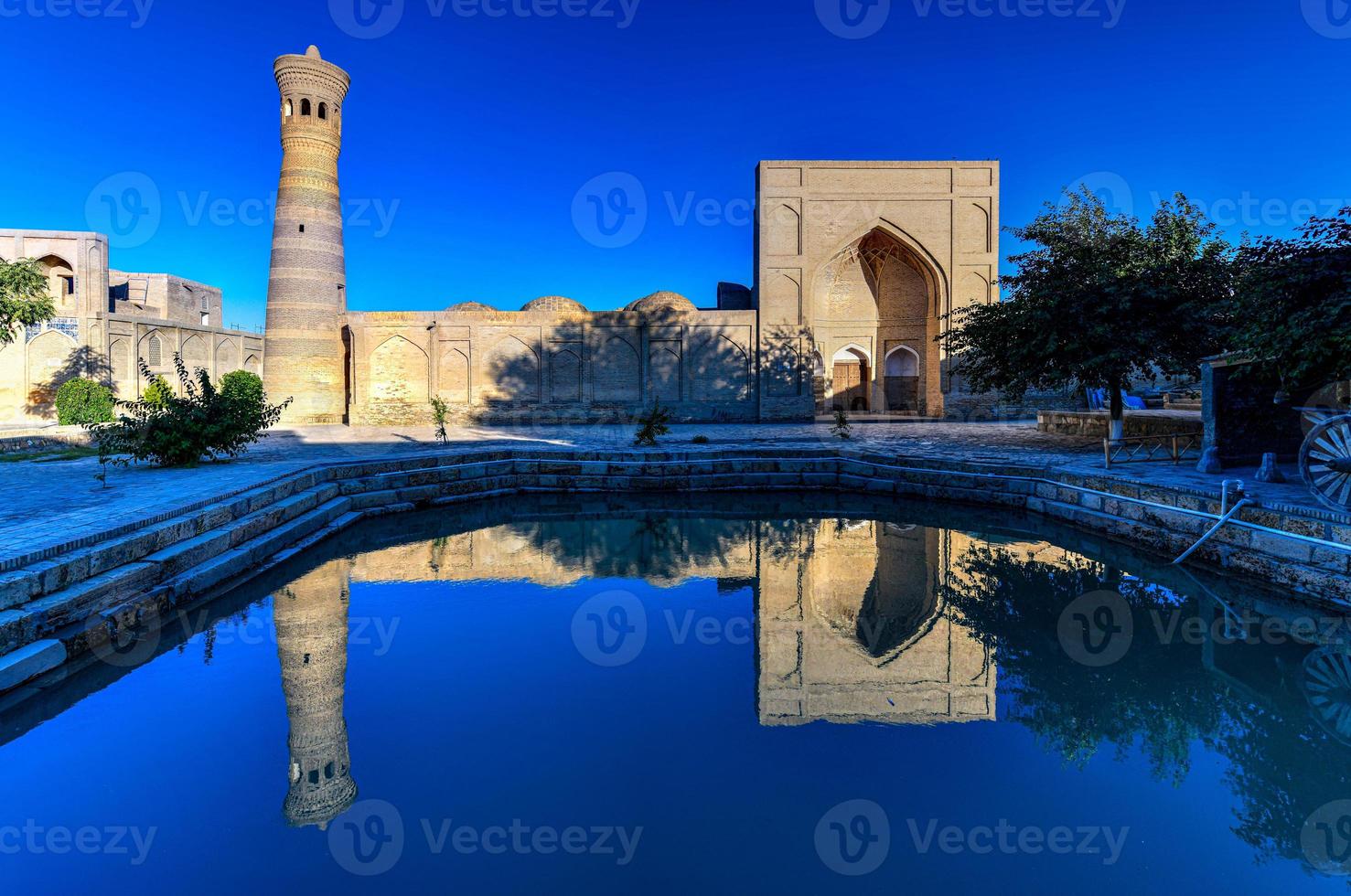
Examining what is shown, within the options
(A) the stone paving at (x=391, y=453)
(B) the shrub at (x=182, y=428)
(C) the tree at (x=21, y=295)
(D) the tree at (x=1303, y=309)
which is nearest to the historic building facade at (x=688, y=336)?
(A) the stone paving at (x=391, y=453)

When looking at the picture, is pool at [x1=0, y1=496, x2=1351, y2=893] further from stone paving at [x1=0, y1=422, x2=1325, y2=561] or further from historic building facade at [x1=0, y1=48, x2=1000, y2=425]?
historic building facade at [x1=0, y1=48, x2=1000, y2=425]

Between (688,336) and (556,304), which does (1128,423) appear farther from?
(556,304)

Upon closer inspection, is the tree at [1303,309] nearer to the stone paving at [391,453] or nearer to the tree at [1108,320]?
the stone paving at [391,453]

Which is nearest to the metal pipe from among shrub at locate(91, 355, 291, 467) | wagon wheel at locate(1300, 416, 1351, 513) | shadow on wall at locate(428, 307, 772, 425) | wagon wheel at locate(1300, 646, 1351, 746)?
wagon wheel at locate(1300, 416, 1351, 513)

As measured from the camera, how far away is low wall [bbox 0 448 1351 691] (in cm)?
379

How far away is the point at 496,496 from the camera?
9.80m

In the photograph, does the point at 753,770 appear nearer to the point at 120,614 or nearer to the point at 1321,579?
the point at 120,614

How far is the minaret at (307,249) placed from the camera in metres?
18.1

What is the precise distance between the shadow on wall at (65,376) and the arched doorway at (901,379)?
23107 millimetres

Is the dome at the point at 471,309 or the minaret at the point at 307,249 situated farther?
the dome at the point at 471,309

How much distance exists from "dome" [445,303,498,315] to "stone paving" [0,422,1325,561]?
3771 millimetres

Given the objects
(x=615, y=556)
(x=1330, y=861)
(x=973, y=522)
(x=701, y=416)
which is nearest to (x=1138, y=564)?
(x=973, y=522)

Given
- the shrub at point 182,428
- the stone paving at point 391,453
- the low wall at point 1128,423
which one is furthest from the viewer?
the low wall at point 1128,423

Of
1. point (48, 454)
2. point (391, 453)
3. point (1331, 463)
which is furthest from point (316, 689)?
point (48, 454)
